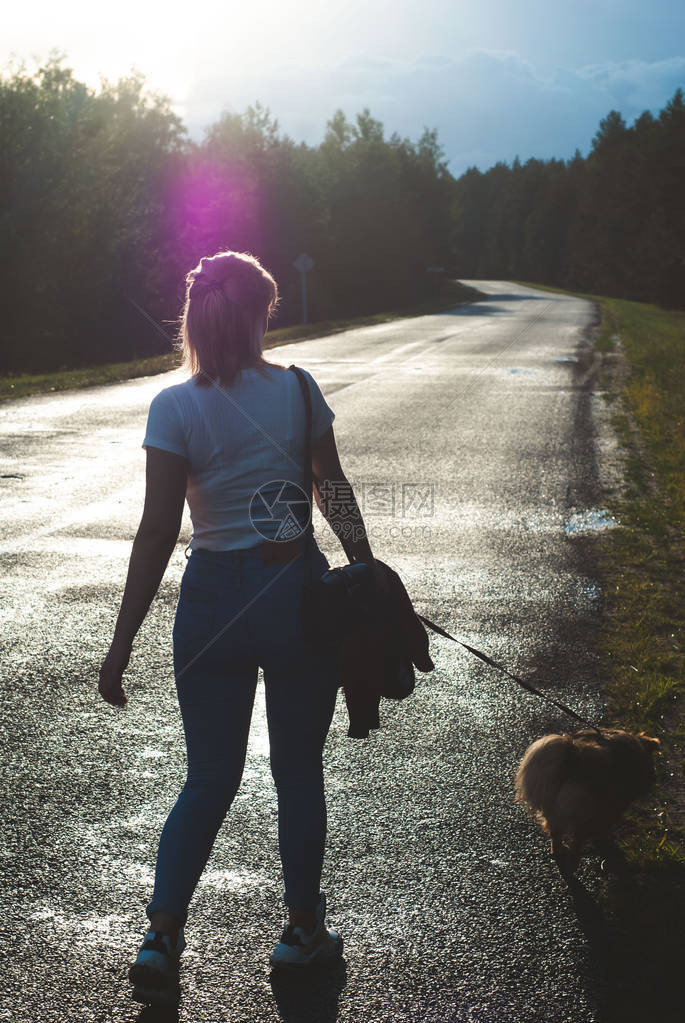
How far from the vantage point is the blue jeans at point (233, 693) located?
2705mm

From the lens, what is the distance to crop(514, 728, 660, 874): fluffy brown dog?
3.36m

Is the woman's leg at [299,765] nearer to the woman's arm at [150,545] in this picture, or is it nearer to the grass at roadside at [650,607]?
the woman's arm at [150,545]

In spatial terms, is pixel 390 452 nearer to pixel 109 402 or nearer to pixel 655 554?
pixel 655 554

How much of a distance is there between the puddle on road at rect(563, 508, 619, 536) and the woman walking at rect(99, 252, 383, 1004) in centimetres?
595

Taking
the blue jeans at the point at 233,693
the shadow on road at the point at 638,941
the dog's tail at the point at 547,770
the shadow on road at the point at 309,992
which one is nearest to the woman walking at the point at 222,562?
the blue jeans at the point at 233,693

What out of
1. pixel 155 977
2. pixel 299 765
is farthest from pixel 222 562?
pixel 155 977

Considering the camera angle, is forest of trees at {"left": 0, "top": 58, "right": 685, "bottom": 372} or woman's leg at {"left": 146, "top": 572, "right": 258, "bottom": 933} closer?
woman's leg at {"left": 146, "top": 572, "right": 258, "bottom": 933}

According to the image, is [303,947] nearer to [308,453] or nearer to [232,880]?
[232,880]

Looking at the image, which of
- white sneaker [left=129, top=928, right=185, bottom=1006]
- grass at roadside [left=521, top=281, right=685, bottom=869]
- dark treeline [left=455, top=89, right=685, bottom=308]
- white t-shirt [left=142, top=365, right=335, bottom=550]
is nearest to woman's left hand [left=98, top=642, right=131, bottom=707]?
white t-shirt [left=142, top=365, right=335, bottom=550]

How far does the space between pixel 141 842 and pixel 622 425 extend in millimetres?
12060

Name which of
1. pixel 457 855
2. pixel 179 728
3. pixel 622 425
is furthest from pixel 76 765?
pixel 622 425

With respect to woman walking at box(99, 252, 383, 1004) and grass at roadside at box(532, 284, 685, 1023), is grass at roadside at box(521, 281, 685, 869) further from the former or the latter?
woman walking at box(99, 252, 383, 1004)

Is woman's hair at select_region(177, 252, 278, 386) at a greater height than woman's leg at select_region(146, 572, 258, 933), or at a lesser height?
greater

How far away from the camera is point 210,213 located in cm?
5134
